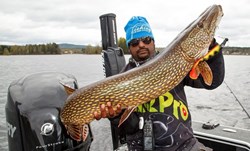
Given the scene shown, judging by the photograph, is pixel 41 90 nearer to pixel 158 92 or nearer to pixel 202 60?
pixel 158 92

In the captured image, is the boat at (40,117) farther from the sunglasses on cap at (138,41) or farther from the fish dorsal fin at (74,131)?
the sunglasses on cap at (138,41)

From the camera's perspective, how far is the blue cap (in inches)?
120

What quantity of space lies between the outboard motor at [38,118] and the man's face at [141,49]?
828 mm

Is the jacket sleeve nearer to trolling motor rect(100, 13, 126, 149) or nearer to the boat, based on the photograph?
the boat

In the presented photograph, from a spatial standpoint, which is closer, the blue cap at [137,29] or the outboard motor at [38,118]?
the outboard motor at [38,118]

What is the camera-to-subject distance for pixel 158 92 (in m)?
2.55

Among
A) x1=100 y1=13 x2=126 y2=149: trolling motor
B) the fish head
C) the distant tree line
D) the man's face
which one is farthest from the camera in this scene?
the distant tree line

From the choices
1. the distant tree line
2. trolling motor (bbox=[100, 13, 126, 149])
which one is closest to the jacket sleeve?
trolling motor (bbox=[100, 13, 126, 149])

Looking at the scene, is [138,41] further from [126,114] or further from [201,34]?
[126,114]

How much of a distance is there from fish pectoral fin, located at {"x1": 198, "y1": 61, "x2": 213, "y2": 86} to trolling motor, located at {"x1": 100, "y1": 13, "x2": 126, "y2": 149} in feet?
5.42

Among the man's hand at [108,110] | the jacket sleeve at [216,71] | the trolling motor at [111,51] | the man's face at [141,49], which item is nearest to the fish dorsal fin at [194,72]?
the jacket sleeve at [216,71]

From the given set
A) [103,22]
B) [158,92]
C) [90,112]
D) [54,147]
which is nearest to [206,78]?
[158,92]

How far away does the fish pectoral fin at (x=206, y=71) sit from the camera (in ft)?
8.46

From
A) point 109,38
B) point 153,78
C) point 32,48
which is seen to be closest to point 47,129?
point 153,78
